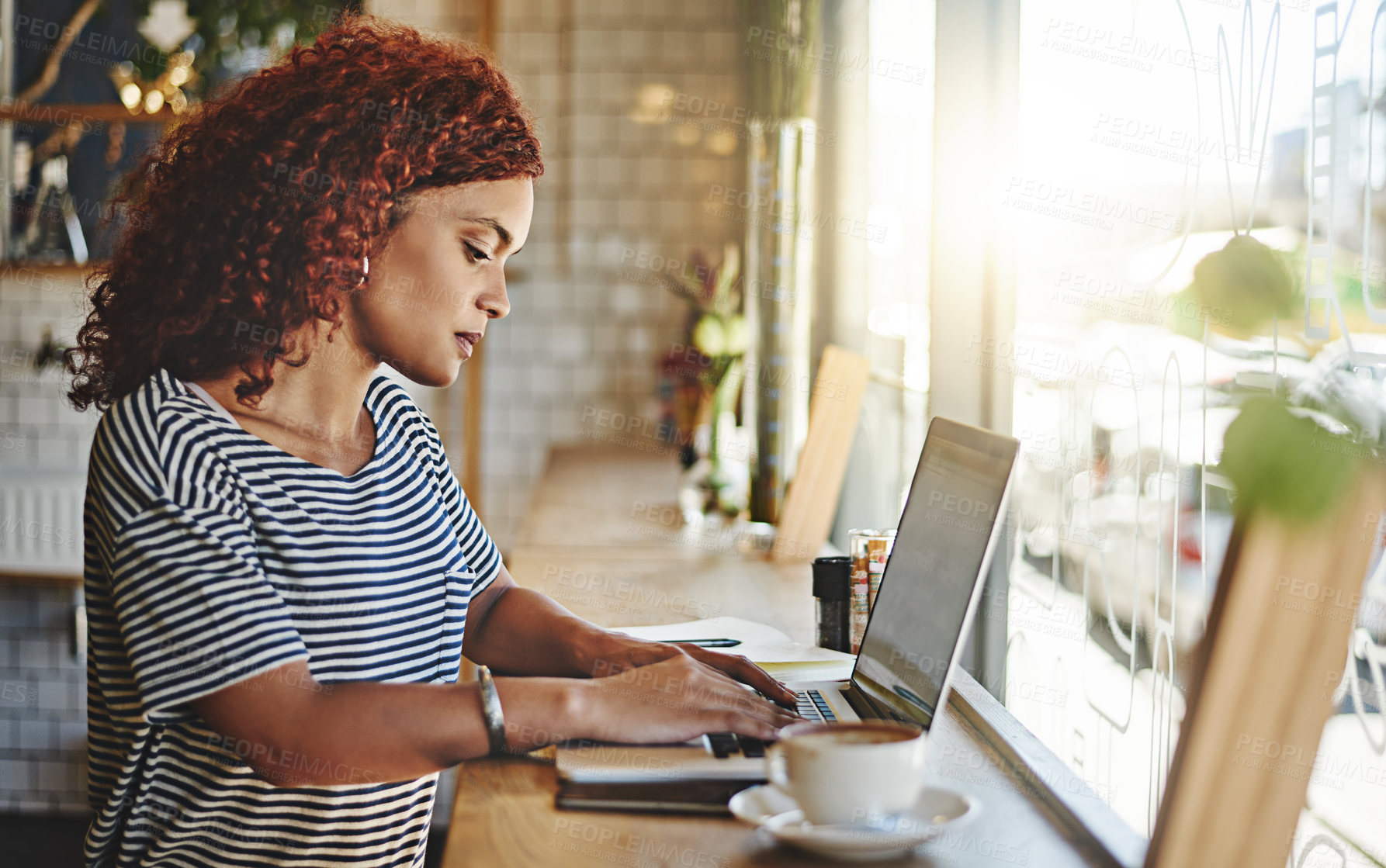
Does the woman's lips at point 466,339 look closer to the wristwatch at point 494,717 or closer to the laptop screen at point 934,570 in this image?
the wristwatch at point 494,717

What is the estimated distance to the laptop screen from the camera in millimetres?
977

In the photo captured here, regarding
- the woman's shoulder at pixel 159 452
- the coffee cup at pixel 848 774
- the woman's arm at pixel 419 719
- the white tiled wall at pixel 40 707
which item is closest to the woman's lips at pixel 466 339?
the woman's shoulder at pixel 159 452

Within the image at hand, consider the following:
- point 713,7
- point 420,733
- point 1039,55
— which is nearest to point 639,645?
point 420,733

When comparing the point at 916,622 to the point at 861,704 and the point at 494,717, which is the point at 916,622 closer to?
the point at 861,704

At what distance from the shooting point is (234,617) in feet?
3.07

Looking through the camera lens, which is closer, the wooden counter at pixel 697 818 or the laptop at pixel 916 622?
the wooden counter at pixel 697 818

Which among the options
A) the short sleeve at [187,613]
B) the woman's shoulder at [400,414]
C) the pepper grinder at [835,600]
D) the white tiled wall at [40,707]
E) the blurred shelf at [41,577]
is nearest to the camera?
the short sleeve at [187,613]

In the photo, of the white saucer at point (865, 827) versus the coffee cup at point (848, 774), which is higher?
the coffee cup at point (848, 774)

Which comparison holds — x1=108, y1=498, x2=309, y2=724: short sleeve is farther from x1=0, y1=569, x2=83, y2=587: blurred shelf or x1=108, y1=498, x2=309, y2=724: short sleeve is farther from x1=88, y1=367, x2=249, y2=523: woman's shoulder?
x1=0, y1=569, x2=83, y2=587: blurred shelf

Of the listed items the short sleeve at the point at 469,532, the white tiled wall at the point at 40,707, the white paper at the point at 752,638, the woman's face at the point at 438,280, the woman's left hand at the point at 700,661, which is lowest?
the white tiled wall at the point at 40,707

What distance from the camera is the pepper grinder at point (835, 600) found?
1.45 metres

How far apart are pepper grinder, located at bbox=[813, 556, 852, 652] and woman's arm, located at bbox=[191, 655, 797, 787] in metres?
0.41

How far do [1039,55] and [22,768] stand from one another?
355 centimetres

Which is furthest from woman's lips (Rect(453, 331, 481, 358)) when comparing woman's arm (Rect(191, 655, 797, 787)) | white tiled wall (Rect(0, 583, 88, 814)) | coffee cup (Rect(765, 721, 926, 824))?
white tiled wall (Rect(0, 583, 88, 814))
